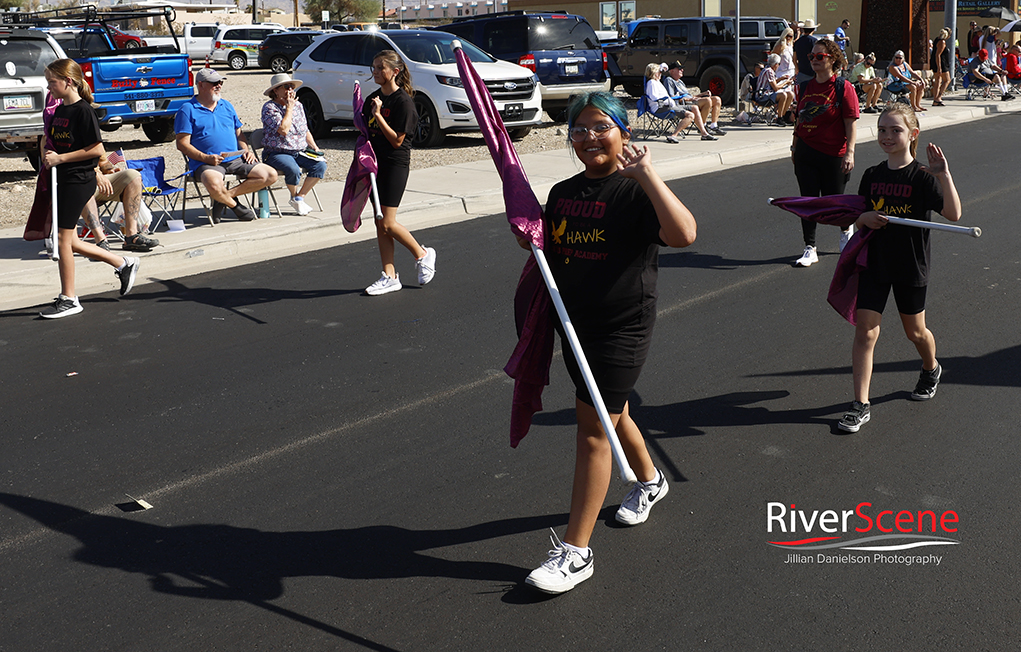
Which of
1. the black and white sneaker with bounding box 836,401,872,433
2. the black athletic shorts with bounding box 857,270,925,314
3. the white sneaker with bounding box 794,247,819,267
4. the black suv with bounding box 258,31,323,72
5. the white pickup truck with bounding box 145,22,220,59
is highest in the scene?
the white pickup truck with bounding box 145,22,220,59

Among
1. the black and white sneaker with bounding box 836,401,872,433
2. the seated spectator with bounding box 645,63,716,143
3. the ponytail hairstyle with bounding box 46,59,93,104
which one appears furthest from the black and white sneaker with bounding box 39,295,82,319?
the seated spectator with bounding box 645,63,716,143

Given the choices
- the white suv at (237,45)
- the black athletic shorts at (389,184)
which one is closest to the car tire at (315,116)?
the black athletic shorts at (389,184)

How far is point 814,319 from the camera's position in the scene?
22.8ft

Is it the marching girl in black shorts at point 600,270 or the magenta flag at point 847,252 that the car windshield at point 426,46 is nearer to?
the magenta flag at point 847,252

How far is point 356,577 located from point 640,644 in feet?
3.64

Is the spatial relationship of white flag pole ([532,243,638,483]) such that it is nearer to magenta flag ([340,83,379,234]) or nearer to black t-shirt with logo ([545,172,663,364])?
black t-shirt with logo ([545,172,663,364])

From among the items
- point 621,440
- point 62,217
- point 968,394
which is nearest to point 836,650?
point 621,440

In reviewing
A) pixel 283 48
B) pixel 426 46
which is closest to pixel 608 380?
pixel 426 46

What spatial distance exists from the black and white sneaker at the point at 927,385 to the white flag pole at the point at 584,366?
2682mm

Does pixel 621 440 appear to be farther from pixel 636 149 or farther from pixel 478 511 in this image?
pixel 636 149

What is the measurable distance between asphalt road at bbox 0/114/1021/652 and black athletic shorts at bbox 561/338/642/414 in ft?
2.28

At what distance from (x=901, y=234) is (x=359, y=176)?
435 centimetres

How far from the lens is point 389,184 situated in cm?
782

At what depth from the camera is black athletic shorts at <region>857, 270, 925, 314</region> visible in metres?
4.89
